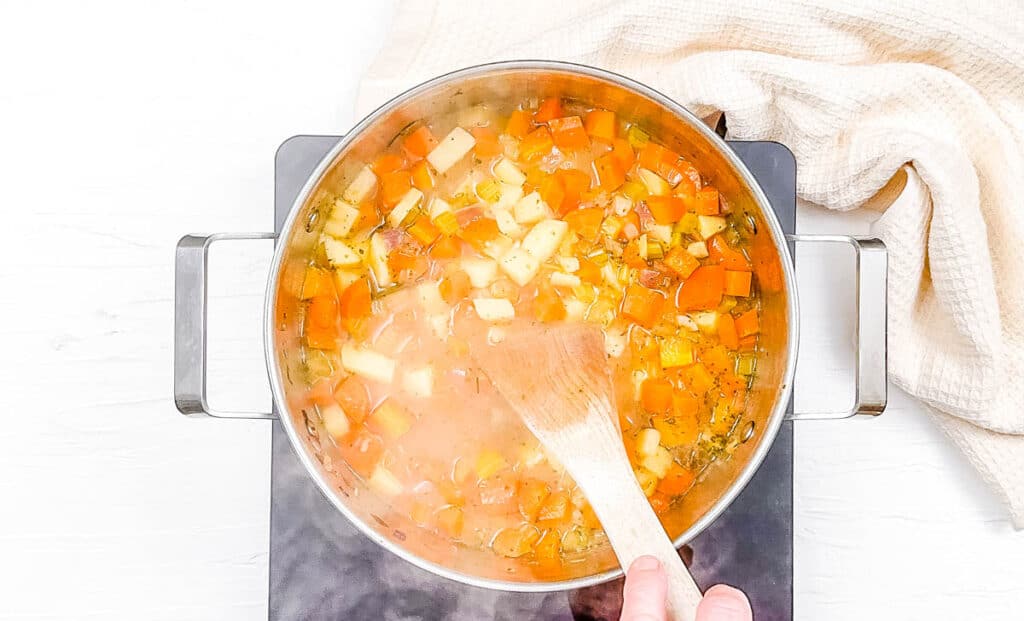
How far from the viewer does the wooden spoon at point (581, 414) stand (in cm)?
103

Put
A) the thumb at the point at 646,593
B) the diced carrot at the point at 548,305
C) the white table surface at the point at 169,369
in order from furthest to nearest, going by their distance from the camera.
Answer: the white table surface at the point at 169,369 < the diced carrot at the point at 548,305 < the thumb at the point at 646,593

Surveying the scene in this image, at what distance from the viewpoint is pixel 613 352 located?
1188 millimetres

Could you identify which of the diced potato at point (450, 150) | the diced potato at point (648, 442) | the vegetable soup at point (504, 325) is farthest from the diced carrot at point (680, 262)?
the diced potato at point (450, 150)

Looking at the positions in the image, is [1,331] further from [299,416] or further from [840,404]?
[840,404]

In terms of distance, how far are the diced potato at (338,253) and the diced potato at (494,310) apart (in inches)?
7.1

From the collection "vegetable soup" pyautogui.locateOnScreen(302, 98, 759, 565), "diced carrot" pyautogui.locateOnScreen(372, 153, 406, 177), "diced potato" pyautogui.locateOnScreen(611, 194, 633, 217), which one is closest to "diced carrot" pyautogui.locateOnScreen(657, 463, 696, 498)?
"vegetable soup" pyautogui.locateOnScreen(302, 98, 759, 565)

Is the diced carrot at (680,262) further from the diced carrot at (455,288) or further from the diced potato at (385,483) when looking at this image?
the diced potato at (385,483)

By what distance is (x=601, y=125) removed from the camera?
122 centimetres

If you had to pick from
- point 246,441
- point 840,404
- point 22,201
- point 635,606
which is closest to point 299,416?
point 246,441

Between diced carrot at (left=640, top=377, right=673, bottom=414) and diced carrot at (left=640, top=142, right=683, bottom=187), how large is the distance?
0.90 feet

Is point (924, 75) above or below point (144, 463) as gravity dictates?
above

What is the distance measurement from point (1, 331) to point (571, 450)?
0.93 meters

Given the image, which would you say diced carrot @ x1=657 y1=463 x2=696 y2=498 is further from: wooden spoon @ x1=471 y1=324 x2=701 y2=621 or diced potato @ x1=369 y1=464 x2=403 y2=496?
diced potato @ x1=369 y1=464 x2=403 y2=496

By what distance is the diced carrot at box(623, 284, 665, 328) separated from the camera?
3.90 ft
